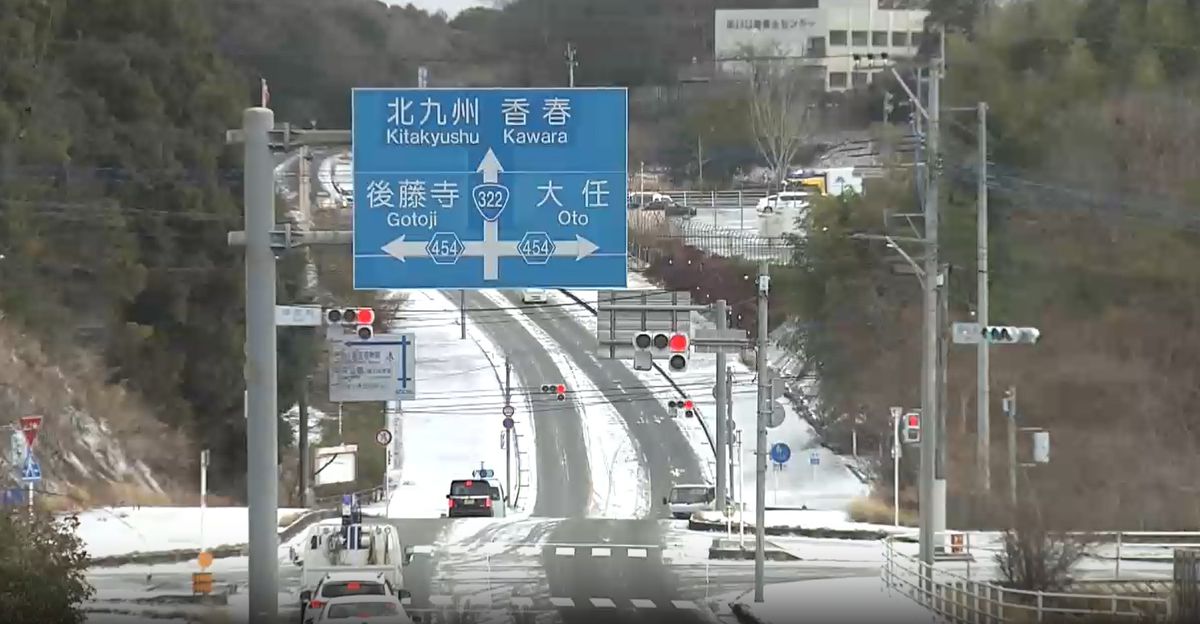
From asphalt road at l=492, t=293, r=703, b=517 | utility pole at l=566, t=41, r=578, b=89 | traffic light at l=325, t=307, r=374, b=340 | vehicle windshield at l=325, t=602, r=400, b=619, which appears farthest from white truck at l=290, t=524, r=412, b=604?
utility pole at l=566, t=41, r=578, b=89

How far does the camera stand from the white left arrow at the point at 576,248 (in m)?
15.9

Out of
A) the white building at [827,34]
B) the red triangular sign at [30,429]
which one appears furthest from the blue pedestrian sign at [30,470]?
the white building at [827,34]

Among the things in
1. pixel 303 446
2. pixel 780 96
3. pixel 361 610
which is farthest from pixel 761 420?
pixel 780 96

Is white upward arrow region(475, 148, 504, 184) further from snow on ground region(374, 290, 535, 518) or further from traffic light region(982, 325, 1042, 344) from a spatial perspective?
snow on ground region(374, 290, 535, 518)

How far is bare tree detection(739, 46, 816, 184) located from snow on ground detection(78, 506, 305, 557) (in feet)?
87.7

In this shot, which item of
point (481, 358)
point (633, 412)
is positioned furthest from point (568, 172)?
point (481, 358)

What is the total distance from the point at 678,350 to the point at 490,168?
8.68 m

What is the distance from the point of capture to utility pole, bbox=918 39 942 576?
82.4 ft

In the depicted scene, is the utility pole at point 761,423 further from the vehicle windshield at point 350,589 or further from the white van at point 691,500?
the white van at point 691,500

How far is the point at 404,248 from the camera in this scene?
15.8 metres

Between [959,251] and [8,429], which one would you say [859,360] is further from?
[8,429]

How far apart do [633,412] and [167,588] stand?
39.3 m

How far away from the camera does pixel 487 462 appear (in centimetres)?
5650

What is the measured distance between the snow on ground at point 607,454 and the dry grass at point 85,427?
13.0 metres
